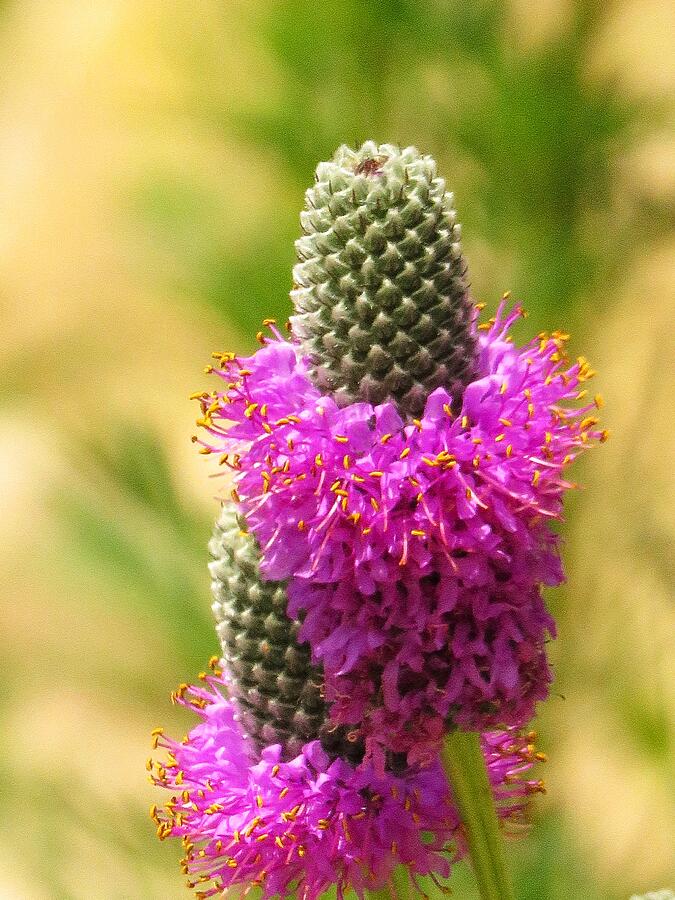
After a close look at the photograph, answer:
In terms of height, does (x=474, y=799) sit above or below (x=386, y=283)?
below

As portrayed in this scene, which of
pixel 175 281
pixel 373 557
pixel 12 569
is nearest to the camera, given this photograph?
pixel 373 557

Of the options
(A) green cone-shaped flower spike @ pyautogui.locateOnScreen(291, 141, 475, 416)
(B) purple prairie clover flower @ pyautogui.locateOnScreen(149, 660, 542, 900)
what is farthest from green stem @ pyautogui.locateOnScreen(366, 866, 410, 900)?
(A) green cone-shaped flower spike @ pyautogui.locateOnScreen(291, 141, 475, 416)

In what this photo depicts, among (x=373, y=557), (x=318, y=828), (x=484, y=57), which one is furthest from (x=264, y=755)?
(x=484, y=57)

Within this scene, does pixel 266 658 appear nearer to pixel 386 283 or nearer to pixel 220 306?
pixel 386 283

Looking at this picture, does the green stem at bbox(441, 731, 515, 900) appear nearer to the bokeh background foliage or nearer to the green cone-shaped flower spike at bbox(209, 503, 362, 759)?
the green cone-shaped flower spike at bbox(209, 503, 362, 759)

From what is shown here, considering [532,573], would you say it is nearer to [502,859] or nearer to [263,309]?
[502,859]

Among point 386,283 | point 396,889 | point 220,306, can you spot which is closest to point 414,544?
point 386,283

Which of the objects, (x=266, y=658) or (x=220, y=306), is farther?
(x=220, y=306)

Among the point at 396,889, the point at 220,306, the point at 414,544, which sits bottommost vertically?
the point at 396,889
